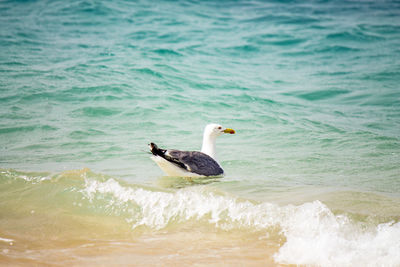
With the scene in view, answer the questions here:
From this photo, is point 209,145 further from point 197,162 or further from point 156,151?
point 156,151

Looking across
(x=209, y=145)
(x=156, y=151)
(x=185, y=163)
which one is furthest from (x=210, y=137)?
(x=156, y=151)

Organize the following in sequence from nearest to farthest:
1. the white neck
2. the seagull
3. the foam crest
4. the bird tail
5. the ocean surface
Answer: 1. the foam crest
2. the ocean surface
3. the bird tail
4. the seagull
5. the white neck

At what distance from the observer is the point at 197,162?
6996 mm

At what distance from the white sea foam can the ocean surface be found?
0.06 ft

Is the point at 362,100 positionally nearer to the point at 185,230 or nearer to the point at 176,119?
the point at 176,119

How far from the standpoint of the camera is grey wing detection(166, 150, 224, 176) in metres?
6.80

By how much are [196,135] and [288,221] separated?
5.30m

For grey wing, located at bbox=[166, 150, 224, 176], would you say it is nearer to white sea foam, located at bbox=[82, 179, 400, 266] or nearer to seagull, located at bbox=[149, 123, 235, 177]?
seagull, located at bbox=[149, 123, 235, 177]

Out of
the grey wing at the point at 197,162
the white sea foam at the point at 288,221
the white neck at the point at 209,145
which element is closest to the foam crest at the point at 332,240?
the white sea foam at the point at 288,221

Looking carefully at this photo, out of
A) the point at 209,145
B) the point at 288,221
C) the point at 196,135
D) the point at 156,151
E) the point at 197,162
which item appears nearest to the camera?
the point at 288,221

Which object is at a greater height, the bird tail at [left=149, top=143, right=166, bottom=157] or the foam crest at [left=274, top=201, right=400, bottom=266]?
the bird tail at [left=149, top=143, right=166, bottom=157]

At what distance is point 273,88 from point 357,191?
8604 millimetres

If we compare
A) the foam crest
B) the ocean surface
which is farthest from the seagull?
the foam crest

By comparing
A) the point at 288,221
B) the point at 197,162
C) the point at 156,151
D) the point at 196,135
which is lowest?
the point at 196,135
